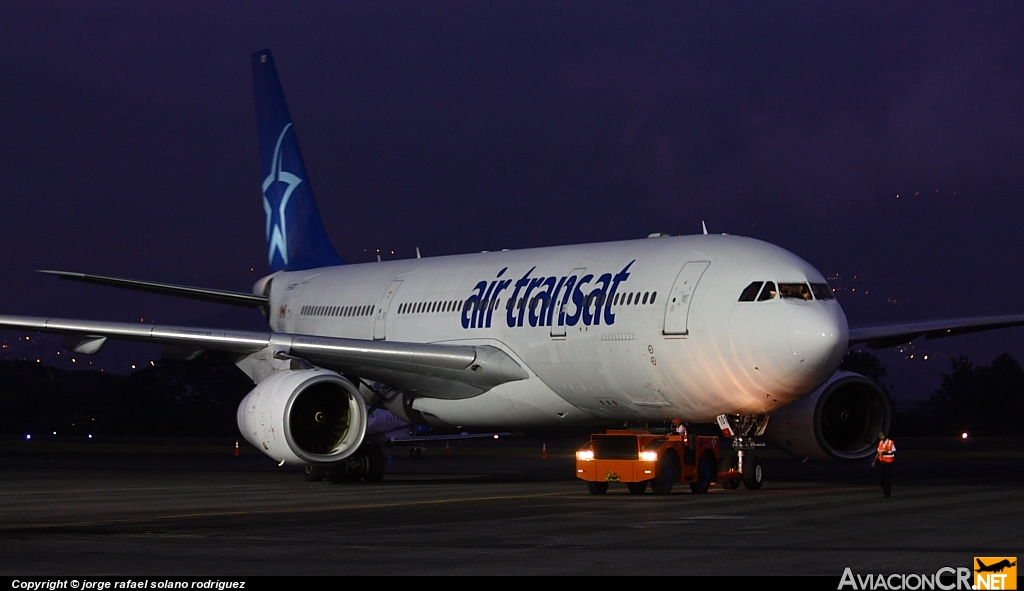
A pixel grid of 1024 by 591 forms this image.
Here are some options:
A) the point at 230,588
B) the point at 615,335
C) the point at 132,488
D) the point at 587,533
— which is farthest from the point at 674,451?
the point at 230,588

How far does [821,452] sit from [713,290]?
4107 mm

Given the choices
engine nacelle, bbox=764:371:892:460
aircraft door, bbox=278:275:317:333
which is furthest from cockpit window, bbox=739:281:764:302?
aircraft door, bbox=278:275:317:333

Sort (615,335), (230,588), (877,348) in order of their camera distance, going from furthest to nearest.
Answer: (877,348)
(615,335)
(230,588)

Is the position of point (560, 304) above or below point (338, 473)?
above

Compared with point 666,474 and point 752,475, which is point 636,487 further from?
point 752,475

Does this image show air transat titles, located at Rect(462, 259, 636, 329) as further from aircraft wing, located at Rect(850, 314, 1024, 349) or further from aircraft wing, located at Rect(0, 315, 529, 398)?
aircraft wing, located at Rect(850, 314, 1024, 349)

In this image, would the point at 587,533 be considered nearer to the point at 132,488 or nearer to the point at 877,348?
the point at 132,488

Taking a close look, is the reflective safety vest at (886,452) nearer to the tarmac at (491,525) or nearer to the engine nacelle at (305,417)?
the tarmac at (491,525)

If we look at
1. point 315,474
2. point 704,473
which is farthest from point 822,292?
point 315,474

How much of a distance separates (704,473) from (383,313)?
922 centimetres

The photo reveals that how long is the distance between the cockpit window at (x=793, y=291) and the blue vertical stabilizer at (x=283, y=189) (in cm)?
1545


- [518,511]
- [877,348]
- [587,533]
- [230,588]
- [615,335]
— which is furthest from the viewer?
[877,348]

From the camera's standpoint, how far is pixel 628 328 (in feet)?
70.0

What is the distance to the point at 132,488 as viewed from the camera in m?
22.8
